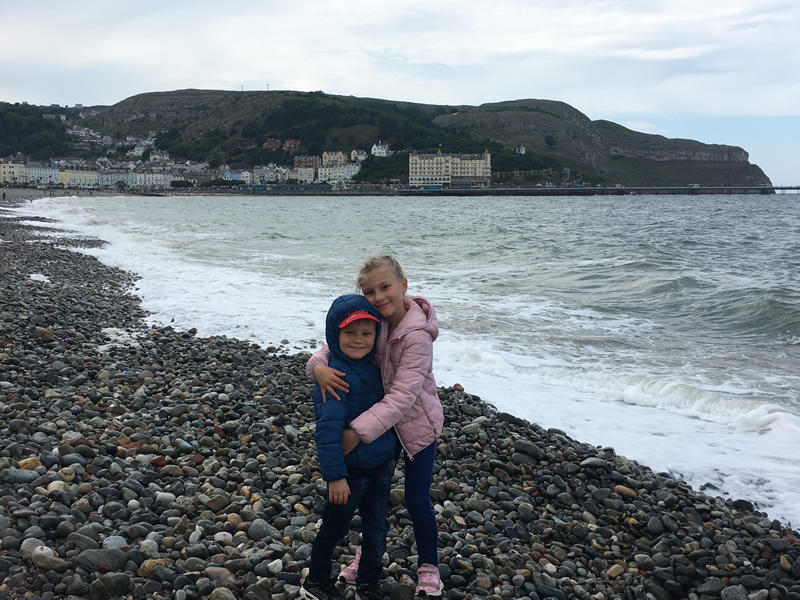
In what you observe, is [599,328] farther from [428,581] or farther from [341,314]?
[341,314]

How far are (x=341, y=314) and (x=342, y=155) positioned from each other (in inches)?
6596

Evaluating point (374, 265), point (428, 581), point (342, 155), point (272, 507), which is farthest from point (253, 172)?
point (428, 581)

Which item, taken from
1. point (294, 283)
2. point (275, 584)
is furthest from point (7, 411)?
point (294, 283)

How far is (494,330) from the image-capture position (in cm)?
948

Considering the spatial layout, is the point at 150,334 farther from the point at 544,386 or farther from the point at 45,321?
the point at 544,386

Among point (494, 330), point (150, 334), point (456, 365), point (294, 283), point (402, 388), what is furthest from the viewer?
point (294, 283)

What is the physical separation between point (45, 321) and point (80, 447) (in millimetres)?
4482

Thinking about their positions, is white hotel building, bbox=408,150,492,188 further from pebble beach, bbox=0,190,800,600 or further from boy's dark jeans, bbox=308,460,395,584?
boy's dark jeans, bbox=308,460,395,584

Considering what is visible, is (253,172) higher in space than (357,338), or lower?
higher

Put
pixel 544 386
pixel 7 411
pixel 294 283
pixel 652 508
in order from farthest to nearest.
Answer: pixel 294 283 < pixel 544 386 < pixel 7 411 < pixel 652 508

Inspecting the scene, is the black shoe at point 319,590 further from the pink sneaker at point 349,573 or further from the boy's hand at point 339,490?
the boy's hand at point 339,490

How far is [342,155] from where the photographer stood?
165 metres

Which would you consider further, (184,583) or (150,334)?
(150,334)

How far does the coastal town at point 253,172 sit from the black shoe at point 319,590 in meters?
141
